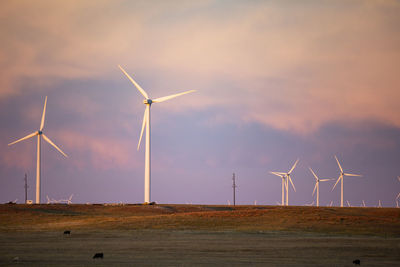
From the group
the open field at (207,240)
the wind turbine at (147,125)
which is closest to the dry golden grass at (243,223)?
the open field at (207,240)

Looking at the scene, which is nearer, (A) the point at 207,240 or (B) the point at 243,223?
(A) the point at 207,240

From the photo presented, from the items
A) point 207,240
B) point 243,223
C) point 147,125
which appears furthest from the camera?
point 147,125

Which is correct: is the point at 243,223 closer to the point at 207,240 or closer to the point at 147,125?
the point at 207,240

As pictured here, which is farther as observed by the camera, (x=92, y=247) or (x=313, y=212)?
(x=313, y=212)

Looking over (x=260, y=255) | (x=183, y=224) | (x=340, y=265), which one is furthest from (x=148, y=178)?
(x=340, y=265)

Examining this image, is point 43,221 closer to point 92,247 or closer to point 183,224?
point 183,224

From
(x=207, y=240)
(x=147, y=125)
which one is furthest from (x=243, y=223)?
(x=147, y=125)

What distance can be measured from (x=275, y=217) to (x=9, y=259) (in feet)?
141

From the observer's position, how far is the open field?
109 feet

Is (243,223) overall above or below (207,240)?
above

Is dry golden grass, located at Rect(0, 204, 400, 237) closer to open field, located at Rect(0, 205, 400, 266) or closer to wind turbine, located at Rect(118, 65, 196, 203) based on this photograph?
open field, located at Rect(0, 205, 400, 266)

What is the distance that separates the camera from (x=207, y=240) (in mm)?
49062

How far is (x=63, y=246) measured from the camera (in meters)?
42.1

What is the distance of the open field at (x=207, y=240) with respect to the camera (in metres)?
33.1
